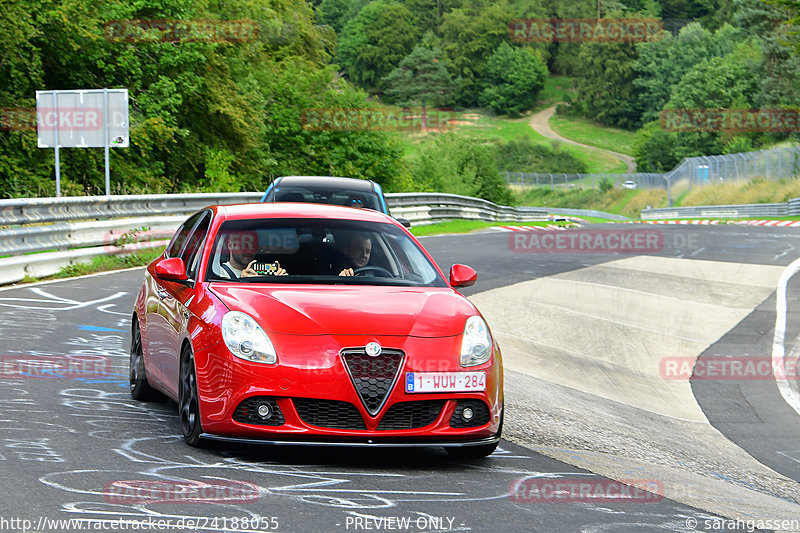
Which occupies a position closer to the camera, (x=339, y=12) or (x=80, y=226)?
(x=80, y=226)

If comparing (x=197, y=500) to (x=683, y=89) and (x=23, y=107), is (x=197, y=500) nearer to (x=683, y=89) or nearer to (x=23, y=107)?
(x=23, y=107)

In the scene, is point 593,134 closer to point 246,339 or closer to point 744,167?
point 744,167

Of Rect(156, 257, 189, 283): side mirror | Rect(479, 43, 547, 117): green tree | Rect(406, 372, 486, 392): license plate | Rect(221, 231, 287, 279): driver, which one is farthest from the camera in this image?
Rect(479, 43, 547, 117): green tree

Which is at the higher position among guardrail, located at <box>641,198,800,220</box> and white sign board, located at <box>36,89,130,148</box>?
white sign board, located at <box>36,89,130,148</box>

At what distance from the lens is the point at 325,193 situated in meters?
15.0

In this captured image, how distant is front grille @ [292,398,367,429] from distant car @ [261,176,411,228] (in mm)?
9037

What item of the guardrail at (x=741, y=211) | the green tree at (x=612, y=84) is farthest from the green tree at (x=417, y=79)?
the guardrail at (x=741, y=211)

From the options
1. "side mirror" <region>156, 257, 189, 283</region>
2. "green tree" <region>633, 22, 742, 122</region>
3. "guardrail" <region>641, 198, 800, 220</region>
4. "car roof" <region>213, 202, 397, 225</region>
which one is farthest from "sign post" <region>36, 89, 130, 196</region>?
"green tree" <region>633, 22, 742, 122</region>

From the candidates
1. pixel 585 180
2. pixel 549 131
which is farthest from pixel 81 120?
pixel 549 131

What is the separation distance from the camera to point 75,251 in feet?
57.4

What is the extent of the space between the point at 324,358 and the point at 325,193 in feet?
30.4

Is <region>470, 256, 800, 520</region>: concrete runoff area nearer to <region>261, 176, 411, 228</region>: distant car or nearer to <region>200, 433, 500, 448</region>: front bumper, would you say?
<region>200, 433, 500, 448</region>: front bumper

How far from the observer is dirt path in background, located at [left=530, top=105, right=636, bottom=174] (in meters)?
146

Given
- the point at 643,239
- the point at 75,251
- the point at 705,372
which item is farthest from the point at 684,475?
the point at 643,239
